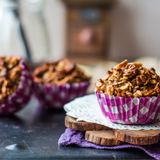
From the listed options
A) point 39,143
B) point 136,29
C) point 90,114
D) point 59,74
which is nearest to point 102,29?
point 136,29

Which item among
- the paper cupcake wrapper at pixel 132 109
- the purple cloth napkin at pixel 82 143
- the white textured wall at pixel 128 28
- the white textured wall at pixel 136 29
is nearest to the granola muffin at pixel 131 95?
the paper cupcake wrapper at pixel 132 109

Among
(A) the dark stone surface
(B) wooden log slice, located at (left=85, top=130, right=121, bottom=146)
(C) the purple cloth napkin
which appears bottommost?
(A) the dark stone surface

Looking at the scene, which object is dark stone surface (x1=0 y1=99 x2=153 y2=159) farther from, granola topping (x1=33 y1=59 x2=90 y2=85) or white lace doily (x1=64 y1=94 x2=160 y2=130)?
granola topping (x1=33 y1=59 x2=90 y2=85)

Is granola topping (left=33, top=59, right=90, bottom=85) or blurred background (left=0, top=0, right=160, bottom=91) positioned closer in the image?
granola topping (left=33, top=59, right=90, bottom=85)

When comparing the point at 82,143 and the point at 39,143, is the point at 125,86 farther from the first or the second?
the point at 39,143

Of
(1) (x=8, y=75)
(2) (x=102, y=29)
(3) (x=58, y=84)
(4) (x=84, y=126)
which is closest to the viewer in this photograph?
(4) (x=84, y=126)

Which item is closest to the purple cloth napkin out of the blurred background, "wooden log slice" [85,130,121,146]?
"wooden log slice" [85,130,121,146]
